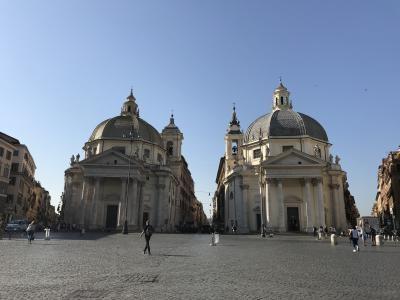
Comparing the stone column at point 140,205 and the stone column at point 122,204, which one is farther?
the stone column at point 140,205

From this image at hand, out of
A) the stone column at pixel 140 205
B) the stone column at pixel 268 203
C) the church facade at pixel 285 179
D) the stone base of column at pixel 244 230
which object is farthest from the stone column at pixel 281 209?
the stone column at pixel 140 205

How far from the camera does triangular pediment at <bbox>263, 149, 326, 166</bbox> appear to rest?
5157cm

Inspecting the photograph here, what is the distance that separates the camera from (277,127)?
58656mm

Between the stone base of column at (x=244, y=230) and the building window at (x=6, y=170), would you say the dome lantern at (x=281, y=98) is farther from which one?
the building window at (x=6, y=170)

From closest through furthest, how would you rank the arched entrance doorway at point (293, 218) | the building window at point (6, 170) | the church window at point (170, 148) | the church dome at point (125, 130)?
1. the arched entrance doorway at point (293, 218)
2. the church dome at point (125, 130)
3. the building window at point (6, 170)
4. the church window at point (170, 148)

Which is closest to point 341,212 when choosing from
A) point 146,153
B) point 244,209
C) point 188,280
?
point 244,209

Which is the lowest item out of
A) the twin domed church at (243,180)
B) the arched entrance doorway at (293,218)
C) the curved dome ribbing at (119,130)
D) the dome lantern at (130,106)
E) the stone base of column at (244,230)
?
the stone base of column at (244,230)

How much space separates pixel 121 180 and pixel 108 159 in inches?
146

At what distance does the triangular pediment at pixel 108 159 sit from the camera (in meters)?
53.4

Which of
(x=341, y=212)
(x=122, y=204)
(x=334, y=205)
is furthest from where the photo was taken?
(x=334, y=205)

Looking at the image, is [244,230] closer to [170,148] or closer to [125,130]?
[125,130]

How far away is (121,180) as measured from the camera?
5434cm

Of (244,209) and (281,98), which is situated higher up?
(281,98)

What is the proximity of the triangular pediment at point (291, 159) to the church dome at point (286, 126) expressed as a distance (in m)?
6.69
